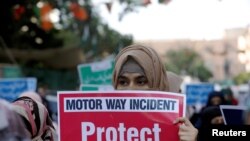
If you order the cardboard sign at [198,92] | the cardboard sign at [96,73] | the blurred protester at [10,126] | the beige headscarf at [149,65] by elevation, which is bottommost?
the blurred protester at [10,126]

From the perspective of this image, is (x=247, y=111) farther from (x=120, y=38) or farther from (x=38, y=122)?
(x=120, y=38)

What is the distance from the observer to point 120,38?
32.9m

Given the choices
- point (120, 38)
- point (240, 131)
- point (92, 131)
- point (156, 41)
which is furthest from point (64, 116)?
point (156, 41)

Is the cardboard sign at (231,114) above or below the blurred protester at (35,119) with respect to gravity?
above

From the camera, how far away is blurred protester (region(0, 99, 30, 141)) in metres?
2.23

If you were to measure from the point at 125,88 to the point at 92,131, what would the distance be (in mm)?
440

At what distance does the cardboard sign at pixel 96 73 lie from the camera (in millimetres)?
9500

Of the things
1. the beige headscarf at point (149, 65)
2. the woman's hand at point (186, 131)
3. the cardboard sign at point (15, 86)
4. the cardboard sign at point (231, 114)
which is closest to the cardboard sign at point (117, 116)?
the woman's hand at point (186, 131)

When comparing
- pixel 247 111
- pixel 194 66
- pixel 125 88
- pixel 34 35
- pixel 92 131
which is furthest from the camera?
pixel 194 66

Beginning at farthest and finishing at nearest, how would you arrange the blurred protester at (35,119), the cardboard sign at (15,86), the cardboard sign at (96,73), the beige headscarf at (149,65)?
1. the cardboard sign at (15,86)
2. the cardboard sign at (96,73)
3. the beige headscarf at (149,65)
4. the blurred protester at (35,119)

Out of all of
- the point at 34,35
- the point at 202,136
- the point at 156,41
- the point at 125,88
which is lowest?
the point at 202,136

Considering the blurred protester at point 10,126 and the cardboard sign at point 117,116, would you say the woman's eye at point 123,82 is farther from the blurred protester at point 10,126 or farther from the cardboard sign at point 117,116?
the blurred protester at point 10,126

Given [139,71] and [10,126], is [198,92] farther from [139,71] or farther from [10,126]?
[10,126]

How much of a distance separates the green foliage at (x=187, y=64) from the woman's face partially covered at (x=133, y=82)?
193ft
